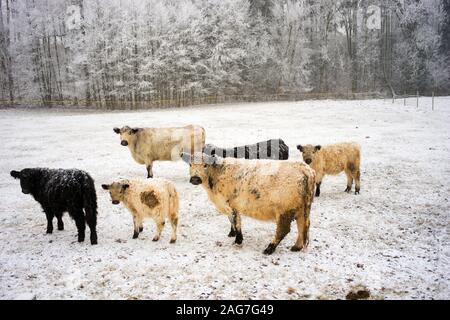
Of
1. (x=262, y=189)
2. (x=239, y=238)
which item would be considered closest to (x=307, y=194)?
(x=262, y=189)

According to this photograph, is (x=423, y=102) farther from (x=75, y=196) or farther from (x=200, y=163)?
(x=75, y=196)

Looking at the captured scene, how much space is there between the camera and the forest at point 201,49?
4525cm

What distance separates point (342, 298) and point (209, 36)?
44760 millimetres

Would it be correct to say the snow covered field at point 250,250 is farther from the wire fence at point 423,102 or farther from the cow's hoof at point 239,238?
the wire fence at point 423,102

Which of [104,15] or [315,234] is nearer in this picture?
[315,234]

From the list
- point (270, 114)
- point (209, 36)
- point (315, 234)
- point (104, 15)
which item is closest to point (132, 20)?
point (104, 15)

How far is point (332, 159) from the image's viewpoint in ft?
34.0

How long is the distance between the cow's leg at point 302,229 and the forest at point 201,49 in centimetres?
3893

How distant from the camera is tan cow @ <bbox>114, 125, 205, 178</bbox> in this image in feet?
42.8

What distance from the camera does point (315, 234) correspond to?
7.57 meters

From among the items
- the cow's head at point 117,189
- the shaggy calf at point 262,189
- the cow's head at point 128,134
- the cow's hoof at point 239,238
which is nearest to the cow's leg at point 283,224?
the shaggy calf at point 262,189

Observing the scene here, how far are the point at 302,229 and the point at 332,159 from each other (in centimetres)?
428

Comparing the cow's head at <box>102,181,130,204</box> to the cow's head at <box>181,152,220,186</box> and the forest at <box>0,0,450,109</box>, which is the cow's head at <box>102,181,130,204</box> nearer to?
the cow's head at <box>181,152,220,186</box>
